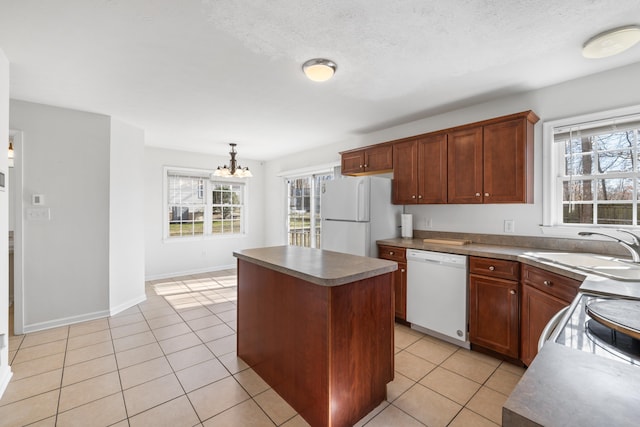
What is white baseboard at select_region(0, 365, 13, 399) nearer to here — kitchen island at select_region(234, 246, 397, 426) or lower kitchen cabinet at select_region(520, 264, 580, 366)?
kitchen island at select_region(234, 246, 397, 426)

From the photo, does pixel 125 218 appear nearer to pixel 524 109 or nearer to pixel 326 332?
pixel 326 332

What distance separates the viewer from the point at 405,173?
3465 mm

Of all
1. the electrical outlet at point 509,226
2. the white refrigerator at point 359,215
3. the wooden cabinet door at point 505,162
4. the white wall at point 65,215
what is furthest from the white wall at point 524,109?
the white wall at point 65,215

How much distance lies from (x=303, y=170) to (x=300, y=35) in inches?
141

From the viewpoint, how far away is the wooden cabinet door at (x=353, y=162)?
3997 mm

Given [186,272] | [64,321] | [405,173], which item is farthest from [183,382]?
[186,272]

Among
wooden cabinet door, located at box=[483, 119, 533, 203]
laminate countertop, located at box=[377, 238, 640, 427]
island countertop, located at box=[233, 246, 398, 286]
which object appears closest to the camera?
laminate countertop, located at box=[377, 238, 640, 427]

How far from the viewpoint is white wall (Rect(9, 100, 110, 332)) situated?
307 centimetres

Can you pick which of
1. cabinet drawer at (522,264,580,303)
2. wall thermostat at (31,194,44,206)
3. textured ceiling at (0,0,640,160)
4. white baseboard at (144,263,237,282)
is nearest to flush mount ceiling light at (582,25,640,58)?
textured ceiling at (0,0,640,160)

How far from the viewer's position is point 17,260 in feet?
9.86

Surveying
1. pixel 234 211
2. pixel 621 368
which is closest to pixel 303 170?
pixel 234 211

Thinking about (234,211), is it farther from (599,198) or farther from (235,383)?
(599,198)

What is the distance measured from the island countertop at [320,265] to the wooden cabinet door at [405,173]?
1.50m

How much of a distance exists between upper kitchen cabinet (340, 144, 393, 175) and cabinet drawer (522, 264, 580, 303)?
188cm
